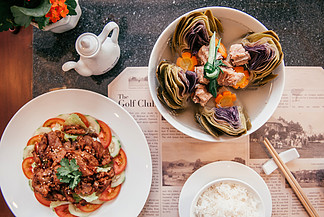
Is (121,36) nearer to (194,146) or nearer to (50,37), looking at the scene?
(50,37)

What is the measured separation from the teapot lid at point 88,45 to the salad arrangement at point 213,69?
0.22m

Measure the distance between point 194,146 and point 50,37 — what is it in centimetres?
71

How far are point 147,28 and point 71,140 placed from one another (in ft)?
1.69

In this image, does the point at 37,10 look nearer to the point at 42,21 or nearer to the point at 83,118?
the point at 42,21

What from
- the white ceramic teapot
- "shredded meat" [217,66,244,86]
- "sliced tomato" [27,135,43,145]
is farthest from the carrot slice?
"sliced tomato" [27,135,43,145]

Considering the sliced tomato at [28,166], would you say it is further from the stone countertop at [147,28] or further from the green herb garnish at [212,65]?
the green herb garnish at [212,65]

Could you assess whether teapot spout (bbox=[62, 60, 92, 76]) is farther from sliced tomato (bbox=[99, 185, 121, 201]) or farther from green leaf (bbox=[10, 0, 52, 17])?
sliced tomato (bbox=[99, 185, 121, 201])

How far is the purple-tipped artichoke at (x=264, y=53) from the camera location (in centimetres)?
95

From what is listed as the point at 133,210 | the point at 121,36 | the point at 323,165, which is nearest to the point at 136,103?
the point at 121,36

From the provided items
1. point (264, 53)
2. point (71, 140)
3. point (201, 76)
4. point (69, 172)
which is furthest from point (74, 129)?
point (264, 53)

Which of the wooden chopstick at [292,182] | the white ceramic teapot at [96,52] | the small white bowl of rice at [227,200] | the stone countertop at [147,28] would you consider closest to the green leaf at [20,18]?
the white ceramic teapot at [96,52]

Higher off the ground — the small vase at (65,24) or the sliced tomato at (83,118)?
the small vase at (65,24)

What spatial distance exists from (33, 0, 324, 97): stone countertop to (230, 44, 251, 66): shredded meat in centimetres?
25

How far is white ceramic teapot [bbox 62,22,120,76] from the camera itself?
3.11ft
